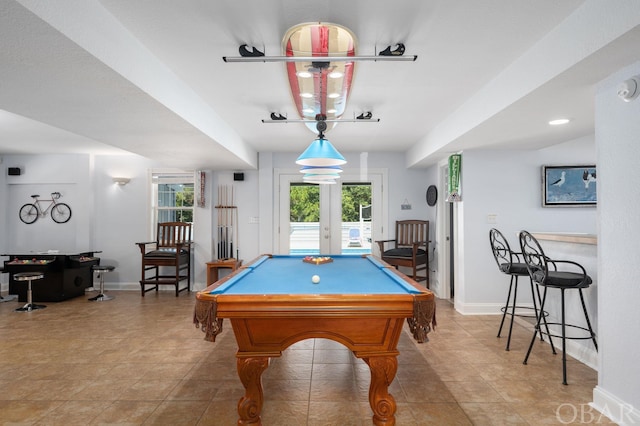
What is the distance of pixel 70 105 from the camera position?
2811mm

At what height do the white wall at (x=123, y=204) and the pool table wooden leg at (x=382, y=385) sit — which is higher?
the white wall at (x=123, y=204)

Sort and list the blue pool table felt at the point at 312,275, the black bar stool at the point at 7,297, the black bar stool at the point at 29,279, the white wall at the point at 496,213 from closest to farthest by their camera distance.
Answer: the blue pool table felt at the point at 312,275, the white wall at the point at 496,213, the black bar stool at the point at 29,279, the black bar stool at the point at 7,297

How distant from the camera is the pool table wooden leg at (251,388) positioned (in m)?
2.18

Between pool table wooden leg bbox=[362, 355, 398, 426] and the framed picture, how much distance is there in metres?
3.80

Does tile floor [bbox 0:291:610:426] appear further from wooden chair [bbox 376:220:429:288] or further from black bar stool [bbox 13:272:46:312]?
wooden chair [bbox 376:220:429:288]

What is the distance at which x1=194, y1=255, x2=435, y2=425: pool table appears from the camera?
2.09 meters

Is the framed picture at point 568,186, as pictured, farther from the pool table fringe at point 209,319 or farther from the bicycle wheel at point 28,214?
the bicycle wheel at point 28,214

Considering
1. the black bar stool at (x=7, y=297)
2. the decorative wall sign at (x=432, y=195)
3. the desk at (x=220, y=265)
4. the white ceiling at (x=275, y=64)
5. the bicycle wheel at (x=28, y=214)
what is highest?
the white ceiling at (x=275, y=64)

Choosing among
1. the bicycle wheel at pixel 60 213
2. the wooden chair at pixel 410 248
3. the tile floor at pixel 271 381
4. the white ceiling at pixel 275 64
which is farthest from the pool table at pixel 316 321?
the bicycle wheel at pixel 60 213

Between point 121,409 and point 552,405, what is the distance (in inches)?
117

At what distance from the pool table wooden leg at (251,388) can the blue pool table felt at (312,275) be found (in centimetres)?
42

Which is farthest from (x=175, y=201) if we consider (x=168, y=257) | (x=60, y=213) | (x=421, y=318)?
(x=421, y=318)

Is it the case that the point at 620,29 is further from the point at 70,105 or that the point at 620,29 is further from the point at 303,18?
the point at 70,105

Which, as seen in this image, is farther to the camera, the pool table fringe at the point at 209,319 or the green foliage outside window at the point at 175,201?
the green foliage outside window at the point at 175,201
